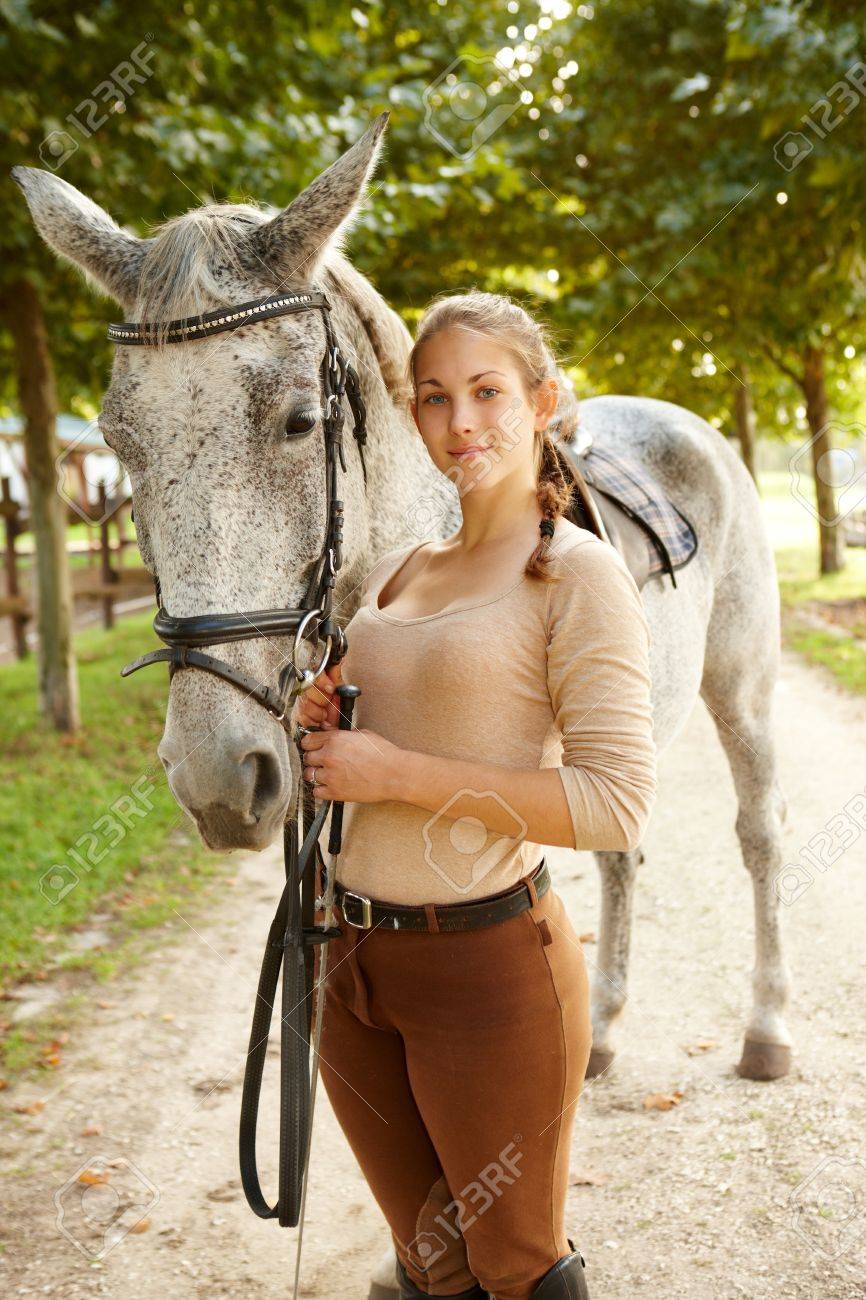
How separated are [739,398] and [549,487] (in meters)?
15.1

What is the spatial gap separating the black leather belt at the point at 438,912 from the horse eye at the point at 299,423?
88 cm

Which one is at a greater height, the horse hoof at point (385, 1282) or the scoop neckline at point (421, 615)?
the scoop neckline at point (421, 615)

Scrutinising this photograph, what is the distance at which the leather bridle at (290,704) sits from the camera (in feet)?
5.62

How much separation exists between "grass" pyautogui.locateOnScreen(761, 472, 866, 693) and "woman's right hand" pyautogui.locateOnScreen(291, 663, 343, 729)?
20.3 feet

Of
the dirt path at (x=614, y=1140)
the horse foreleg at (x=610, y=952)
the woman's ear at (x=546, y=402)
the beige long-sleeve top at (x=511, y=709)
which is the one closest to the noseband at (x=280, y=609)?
the beige long-sleeve top at (x=511, y=709)

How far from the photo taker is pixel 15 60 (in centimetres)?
510

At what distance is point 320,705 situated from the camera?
178 centimetres

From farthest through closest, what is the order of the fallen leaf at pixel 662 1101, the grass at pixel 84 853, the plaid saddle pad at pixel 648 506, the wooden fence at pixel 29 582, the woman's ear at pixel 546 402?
the wooden fence at pixel 29 582 → the grass at pixel 84 853 → the fallen leaf at pixel 662 1101 → the plaid saddle pad at pixel 648 506 → the woman's ear at pixel 546 402

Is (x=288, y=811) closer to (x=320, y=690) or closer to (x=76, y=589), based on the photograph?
(x=320, y=690)

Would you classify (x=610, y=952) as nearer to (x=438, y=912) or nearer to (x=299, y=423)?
(x=438, y=912)

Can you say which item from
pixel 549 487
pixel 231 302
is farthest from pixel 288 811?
pixel 231 302

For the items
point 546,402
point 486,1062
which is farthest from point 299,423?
point 486,1062

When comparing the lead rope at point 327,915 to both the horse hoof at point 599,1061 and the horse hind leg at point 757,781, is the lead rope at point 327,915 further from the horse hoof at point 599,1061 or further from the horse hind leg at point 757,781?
the horse hind leg at point 757,781

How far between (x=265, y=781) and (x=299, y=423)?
693 mm
